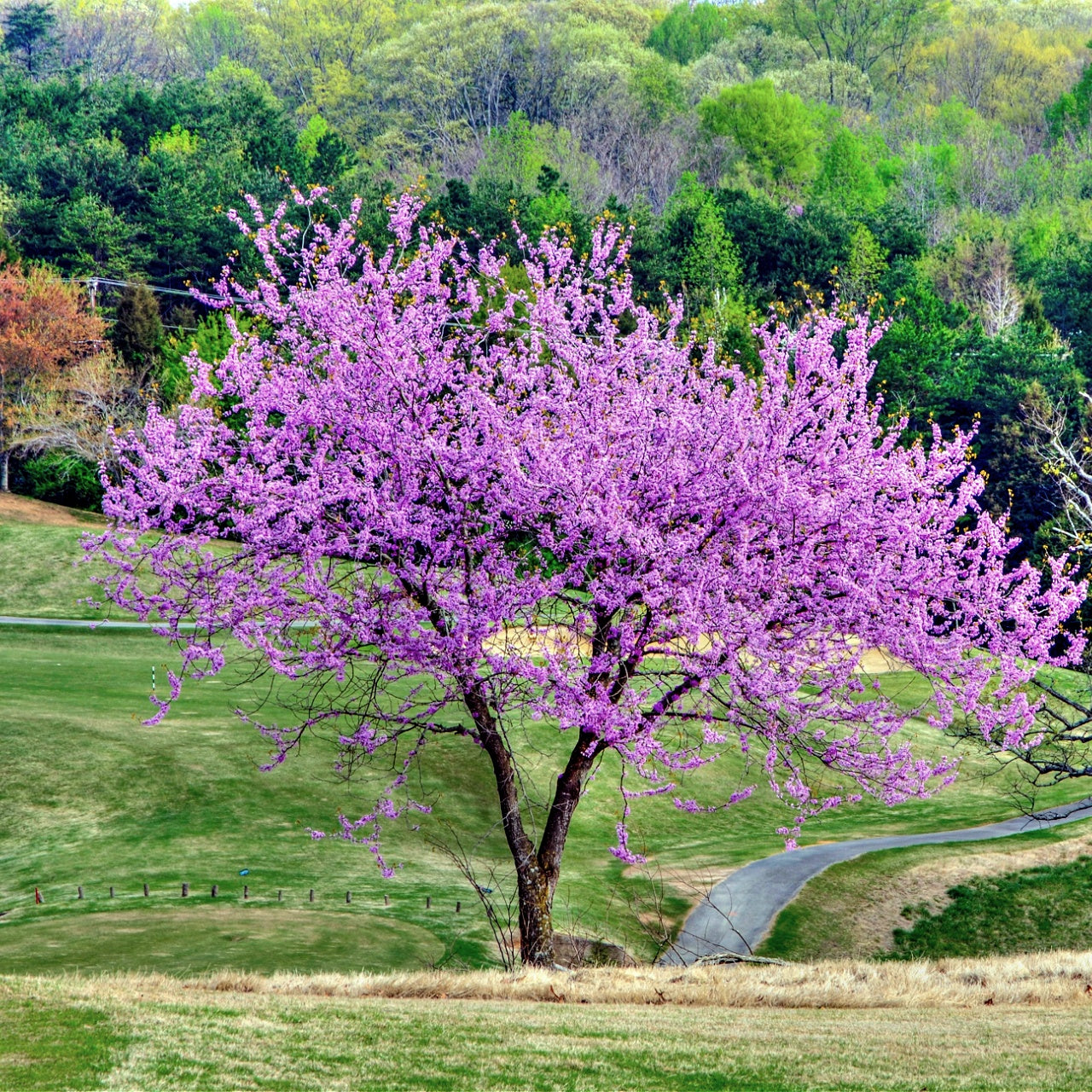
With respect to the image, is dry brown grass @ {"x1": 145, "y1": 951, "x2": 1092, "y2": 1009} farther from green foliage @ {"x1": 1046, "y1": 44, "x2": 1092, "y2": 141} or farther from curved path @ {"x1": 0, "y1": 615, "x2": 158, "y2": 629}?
green foliage @ {"x1": 1046, "y1": 44, "x2": 1092, "y2": 141}

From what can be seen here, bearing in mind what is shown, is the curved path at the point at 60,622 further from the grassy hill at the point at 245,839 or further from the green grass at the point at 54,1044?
the green grass at the point at 54,1044

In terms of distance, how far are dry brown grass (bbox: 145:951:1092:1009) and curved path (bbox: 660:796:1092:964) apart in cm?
298

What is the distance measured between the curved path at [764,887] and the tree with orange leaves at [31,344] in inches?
1948

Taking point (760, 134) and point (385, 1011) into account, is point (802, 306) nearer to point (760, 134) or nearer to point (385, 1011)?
point (760, 134)

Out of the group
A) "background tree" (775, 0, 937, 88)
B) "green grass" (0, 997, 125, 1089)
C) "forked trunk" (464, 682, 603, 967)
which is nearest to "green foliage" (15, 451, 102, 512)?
"forked trunk" (464, 682, 603, 967)

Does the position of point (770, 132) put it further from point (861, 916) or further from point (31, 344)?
point (861, 916)

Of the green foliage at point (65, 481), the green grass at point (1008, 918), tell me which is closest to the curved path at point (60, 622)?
the green foliage at point (65, 481)

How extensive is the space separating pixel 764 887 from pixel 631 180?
115486 mm

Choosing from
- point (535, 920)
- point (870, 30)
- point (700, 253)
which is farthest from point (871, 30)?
point (535, 920)

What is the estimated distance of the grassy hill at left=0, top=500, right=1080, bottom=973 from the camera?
21531 millimetres

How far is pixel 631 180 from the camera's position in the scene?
13562 cm

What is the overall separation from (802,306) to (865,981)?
247 ft

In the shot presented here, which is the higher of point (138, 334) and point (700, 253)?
point (700, 253)

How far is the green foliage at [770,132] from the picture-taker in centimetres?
14025
